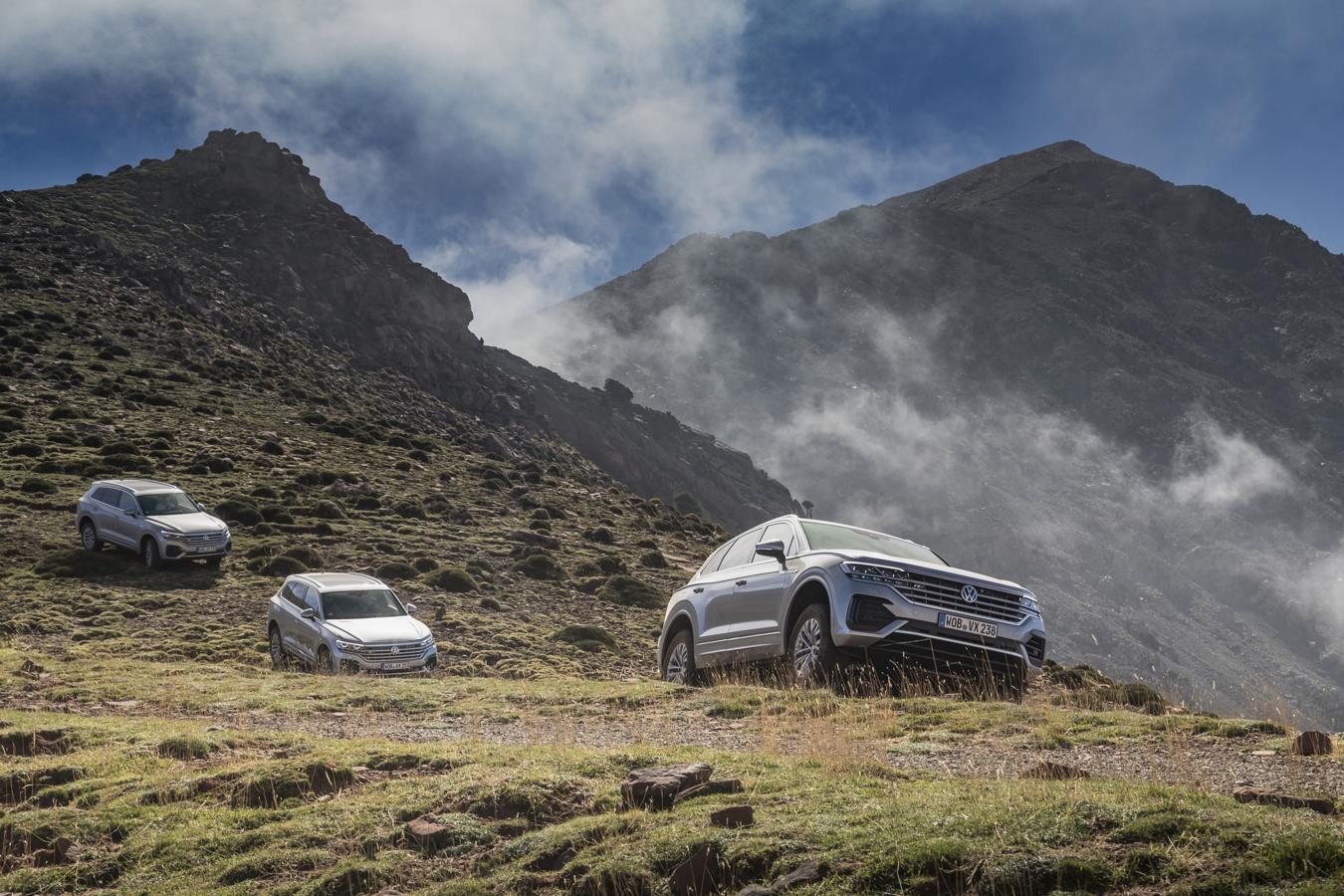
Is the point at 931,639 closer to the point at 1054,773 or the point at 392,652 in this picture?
the point at 1054,773

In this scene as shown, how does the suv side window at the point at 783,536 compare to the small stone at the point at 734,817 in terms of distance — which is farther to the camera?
the suv side window at the point at 783,536

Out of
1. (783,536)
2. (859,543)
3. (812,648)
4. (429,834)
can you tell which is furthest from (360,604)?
(429,834)

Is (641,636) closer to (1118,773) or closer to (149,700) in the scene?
(149,700)

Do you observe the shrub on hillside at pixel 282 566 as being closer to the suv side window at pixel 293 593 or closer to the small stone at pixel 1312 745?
the suv side window at pixel 293 593

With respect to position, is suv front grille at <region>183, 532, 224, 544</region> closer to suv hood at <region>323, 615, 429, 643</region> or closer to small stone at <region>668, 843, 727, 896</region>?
suv hood at <region>323, 615, 429, 643</region>

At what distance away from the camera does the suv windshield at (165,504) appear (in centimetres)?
2905

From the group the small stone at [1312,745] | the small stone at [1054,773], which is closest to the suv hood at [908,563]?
the small stone at [1312,745]

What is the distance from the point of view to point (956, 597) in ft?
36.8

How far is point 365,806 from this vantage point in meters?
7.22

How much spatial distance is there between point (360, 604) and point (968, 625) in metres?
12.7

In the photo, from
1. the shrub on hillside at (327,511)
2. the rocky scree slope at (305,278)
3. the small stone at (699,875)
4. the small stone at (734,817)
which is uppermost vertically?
the rocky scree slope at (305,278)

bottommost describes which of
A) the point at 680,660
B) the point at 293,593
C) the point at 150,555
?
the point at 680,660

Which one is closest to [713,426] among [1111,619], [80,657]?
[1111,619]

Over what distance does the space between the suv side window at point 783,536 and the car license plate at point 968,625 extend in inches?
73.2
